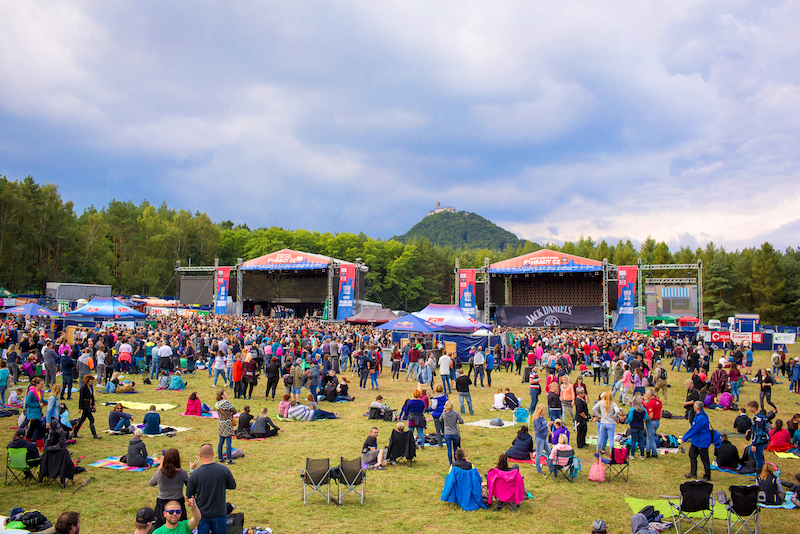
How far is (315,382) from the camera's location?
14.2m

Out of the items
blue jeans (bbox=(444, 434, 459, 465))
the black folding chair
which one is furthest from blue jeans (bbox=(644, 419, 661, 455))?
the black folding chair

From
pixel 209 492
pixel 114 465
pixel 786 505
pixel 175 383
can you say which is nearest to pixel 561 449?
pixel 786 505

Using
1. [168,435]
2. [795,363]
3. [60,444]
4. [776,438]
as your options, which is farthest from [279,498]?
[795,363]

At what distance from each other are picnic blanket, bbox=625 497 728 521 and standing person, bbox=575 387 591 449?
302 cm

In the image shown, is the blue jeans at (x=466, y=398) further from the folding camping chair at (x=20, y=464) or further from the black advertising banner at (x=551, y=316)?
the black advertising banner at (x=551, y=316)

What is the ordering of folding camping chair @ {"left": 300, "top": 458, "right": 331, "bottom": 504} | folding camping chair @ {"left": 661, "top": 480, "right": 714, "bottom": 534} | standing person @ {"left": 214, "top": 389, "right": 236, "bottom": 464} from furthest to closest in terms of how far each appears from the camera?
standing person @ {"left": 214, "top": 389, "right": 236, "bottom": 464} < folding camping chair @ {"left": 300, "top": 458, "right": 331, "bottom": 504} < folding camping chair @ {"left": 661, "top": 480, "right": 714, "bottom": 534}

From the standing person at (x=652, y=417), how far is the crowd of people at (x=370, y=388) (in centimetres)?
2

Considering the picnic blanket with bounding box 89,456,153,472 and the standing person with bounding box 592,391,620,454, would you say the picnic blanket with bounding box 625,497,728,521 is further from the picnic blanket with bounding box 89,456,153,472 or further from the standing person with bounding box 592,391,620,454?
the picnic blanket with bounding box 89,456,153,472

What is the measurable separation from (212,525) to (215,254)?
69.2 metres

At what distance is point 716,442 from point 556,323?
34.6 metres

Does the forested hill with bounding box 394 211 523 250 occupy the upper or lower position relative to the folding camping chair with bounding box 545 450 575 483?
upper

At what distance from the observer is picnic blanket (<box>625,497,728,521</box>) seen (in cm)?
648

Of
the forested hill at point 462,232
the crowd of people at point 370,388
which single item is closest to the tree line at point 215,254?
the crowd of people at point 370,388

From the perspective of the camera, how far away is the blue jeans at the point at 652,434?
31.3 ft
